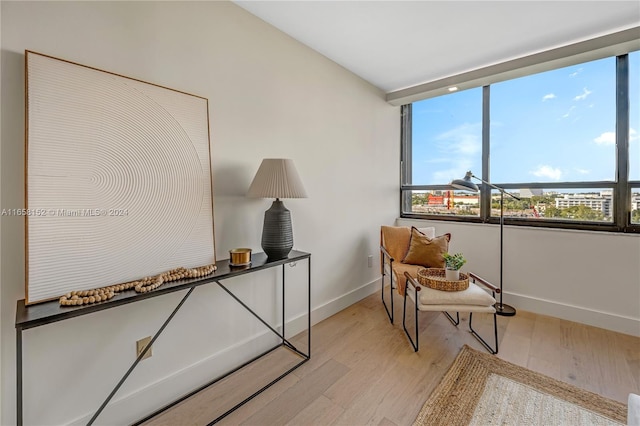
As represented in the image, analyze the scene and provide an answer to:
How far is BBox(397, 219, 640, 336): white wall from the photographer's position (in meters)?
2.33

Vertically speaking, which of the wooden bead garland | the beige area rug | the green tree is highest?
the green tree

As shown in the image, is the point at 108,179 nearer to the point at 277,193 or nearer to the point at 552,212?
the point at 277,193

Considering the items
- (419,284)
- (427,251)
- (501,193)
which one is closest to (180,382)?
(419,284)

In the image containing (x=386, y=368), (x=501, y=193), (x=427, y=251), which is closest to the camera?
(x=386, y=368)

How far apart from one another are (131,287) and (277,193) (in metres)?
0.90

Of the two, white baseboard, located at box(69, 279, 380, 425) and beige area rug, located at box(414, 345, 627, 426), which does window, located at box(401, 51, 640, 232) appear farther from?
white baseboard, located at box(69, 279, 380, 425)

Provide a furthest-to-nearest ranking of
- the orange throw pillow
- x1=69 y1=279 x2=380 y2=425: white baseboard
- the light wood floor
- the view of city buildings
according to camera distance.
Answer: the orange throw pillow
the view of city buildings
the light wood floor
x1=69 y1=279 x2=380 y2=425: white baseboard

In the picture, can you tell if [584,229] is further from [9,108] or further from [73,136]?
[9,108]

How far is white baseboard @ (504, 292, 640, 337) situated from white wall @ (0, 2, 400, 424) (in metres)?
1.59

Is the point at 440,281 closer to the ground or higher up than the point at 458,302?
higher up

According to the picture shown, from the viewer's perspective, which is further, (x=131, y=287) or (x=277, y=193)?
(x=277, y=193)

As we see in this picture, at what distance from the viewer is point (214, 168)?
176cm

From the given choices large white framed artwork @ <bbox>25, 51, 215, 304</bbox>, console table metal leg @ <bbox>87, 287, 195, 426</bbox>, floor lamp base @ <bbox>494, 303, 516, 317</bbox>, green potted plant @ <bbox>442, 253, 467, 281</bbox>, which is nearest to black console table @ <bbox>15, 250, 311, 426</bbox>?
console table metal leg @ <bbox>87, 287, 195, 426</bbox>

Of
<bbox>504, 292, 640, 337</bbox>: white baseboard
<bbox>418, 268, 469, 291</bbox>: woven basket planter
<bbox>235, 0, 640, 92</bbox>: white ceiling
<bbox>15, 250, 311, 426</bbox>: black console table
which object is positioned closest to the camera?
<bbox>15, 250, 311, 426</bbox>: black console table
